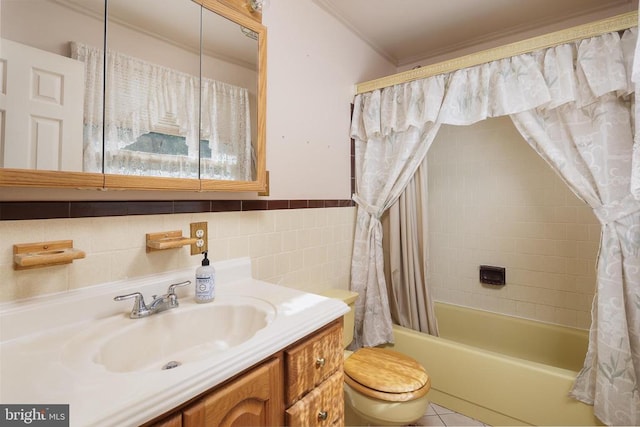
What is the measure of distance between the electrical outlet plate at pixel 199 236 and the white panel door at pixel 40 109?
433mm

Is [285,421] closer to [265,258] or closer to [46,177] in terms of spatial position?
[265,258]

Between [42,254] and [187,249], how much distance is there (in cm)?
45

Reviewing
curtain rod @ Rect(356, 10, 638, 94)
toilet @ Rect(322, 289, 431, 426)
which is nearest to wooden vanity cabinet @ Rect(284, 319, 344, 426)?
toilet @ Rect(322, 289, 431, 426)

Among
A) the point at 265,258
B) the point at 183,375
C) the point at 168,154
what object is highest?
the point at 168,154

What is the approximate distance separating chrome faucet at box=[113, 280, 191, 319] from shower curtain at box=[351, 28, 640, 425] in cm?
165

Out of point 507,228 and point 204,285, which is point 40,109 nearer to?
point 204,285

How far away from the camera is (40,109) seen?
0.86 m

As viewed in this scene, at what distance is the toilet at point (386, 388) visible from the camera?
1369 millimetres

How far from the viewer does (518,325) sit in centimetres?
234

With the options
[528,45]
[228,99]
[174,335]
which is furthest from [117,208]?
[528,45]

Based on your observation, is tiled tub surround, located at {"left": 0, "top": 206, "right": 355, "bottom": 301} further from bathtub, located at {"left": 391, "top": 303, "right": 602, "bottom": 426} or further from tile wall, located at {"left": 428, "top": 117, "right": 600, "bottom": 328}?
tile wall, located at {"left": 428, "top": 117, "right": 600, "bottom": 328}

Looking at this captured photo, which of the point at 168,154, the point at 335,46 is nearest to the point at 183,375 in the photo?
the point at 168,154

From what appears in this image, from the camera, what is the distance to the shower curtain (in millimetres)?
1380

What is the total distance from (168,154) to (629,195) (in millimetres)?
1963
